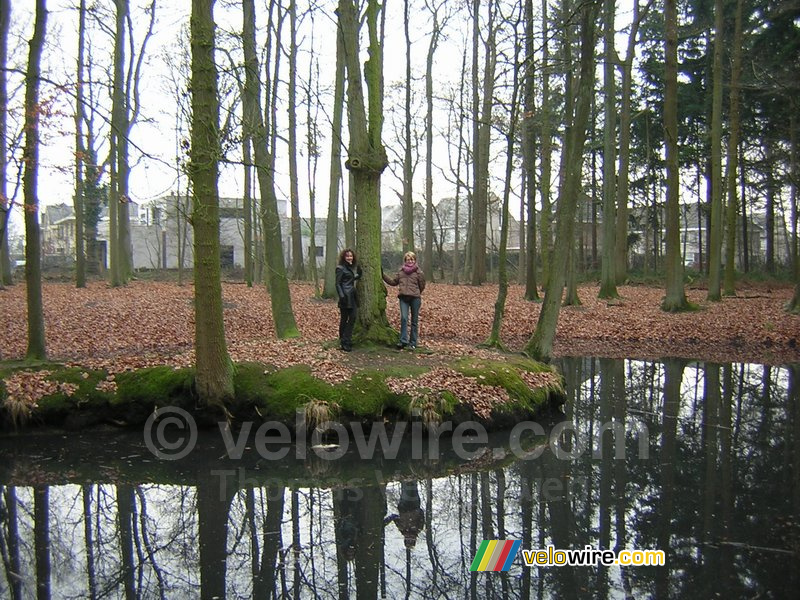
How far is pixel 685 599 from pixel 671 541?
92 cm

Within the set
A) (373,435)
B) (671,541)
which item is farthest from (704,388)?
(671,541)

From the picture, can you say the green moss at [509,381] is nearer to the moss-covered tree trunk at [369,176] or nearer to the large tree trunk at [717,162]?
the moss-covered tree trunk at [369,176]

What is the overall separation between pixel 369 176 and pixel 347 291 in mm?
1911

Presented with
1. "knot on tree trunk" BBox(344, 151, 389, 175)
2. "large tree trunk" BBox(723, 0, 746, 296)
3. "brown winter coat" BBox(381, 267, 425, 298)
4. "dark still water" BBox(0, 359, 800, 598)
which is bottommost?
"dark still water" BBox(0, 359, 800, 598)

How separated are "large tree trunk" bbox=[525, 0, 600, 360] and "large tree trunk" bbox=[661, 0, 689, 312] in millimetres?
7452

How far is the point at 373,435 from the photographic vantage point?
881 cm

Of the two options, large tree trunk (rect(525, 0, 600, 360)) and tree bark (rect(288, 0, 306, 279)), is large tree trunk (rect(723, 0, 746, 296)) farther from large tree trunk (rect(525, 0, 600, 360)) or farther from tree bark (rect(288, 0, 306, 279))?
tree bark (rect(288, 0, 306, 279))

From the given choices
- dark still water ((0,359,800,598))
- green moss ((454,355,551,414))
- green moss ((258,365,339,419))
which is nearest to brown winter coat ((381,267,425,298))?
green moss ((454,355,551,414))

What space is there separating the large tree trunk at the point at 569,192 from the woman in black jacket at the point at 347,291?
3.40m

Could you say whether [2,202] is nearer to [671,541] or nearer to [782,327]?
[671,541]

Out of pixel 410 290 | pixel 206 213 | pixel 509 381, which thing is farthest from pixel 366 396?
pixel 206 213

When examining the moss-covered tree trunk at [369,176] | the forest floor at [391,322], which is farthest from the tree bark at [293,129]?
the moss-covered tree trunk at [369,176]

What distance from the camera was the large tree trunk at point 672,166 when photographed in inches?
715

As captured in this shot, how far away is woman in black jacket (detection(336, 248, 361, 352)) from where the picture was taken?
1048 cm
